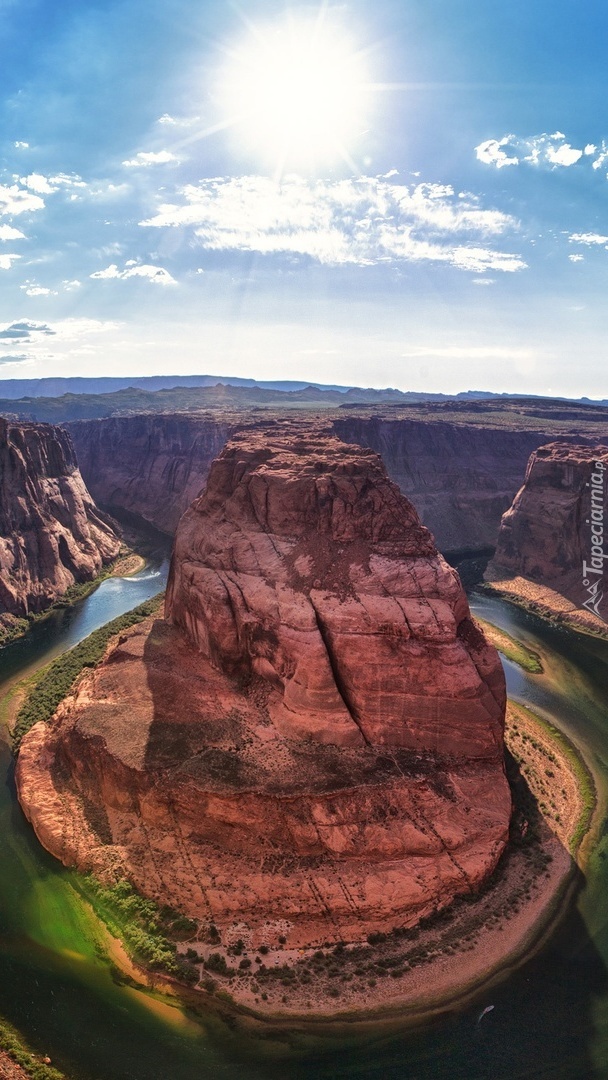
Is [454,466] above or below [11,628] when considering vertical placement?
above

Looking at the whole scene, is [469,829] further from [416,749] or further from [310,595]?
[310,595]

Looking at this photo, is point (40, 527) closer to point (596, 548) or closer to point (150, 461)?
Answer: point (150, 461)

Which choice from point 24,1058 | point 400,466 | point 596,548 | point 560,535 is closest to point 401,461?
point 400,466

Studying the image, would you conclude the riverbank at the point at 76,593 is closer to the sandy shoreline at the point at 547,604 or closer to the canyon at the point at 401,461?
the canyon at the point at 401,461

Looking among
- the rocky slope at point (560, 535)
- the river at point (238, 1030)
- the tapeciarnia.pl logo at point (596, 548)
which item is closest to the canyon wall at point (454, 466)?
the rocky slope at point (560, 535)

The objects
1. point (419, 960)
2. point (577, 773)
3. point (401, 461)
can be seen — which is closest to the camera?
point (419, 960)

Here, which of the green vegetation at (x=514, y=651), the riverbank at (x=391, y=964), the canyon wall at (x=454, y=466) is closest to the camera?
the riverbank at (x=391, y=964)

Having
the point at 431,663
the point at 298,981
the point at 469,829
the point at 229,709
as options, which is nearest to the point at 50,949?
the point at 298,981
